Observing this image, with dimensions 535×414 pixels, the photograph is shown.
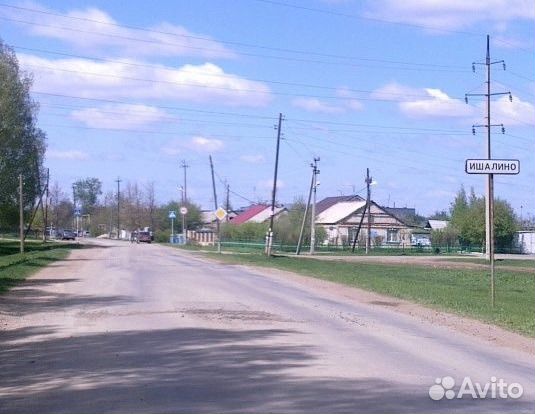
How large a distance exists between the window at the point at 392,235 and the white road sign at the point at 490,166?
91.1 m

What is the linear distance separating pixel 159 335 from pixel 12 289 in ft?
37.6

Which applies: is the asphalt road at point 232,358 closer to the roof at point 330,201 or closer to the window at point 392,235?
the window at point 392,235

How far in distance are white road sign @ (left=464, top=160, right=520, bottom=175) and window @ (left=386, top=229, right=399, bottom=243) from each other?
91087mm

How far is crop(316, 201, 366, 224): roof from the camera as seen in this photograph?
354ft

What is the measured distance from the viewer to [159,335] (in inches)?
555

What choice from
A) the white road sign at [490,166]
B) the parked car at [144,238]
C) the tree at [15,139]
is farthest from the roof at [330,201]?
the white road sign at [490,166]

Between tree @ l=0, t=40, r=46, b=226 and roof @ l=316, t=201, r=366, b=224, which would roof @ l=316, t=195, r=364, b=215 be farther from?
tree @ l=0, t=40, r=46, b=226

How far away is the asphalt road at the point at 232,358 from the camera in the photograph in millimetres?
8805

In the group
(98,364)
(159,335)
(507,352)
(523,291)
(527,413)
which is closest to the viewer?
(527,413)

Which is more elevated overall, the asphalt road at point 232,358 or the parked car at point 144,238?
the parked car at point 144,238

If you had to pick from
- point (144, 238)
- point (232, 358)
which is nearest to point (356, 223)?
point (144, 238)

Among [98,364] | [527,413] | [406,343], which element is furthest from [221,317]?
[527,413]

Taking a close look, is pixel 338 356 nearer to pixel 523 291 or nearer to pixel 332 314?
pixel 332 314

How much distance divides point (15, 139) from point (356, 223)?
57474 mm
